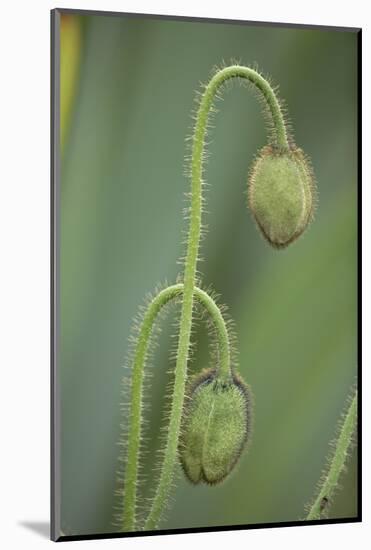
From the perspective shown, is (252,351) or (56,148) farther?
(252,351)

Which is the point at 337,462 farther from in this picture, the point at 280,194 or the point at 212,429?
the point at 280,194

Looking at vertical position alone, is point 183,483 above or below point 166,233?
below

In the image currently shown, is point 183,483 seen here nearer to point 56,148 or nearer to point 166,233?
point 166,233

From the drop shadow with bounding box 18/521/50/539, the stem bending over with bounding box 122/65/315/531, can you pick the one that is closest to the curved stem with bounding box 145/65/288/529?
the stem bending over with bounding box 122/65/315/531

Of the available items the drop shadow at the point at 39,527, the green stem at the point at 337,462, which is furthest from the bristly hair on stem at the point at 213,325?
the green stem at the point at 337,462

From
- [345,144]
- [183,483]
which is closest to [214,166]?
[345,144]

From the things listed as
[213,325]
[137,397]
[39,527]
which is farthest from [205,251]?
[39,527]
